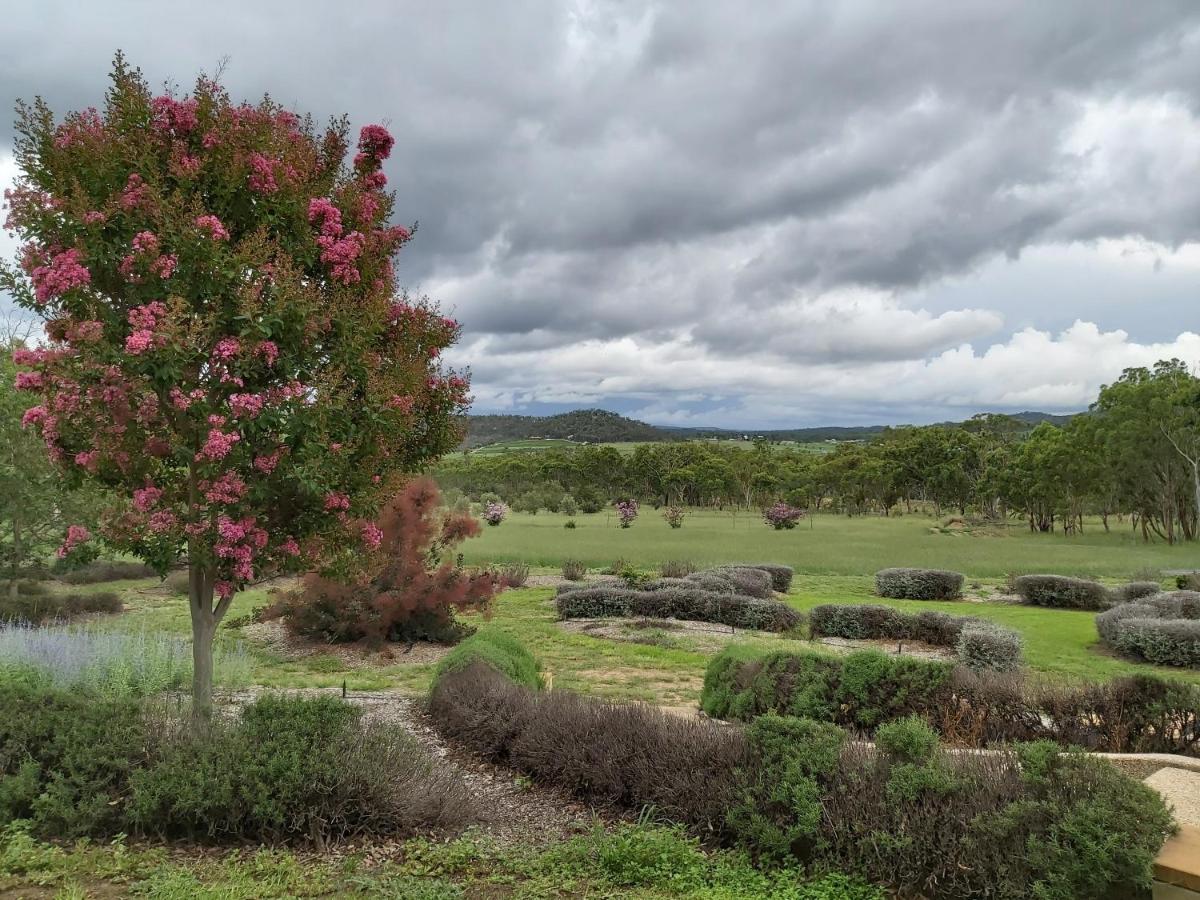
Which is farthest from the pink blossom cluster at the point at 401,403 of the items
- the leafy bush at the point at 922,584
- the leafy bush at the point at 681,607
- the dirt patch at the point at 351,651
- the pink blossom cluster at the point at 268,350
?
the leafy bush at the point at 922,584

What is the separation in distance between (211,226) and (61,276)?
96cm

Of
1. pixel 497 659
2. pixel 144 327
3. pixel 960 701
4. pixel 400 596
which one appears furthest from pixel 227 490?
pixel 400 596

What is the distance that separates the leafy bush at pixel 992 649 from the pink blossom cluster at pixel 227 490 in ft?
33.1

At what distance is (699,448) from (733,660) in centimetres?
8706

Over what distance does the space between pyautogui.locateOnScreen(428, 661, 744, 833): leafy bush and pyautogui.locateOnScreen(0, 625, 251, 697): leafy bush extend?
12.4ft

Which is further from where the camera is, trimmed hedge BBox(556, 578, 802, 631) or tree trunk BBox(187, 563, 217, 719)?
trimmed hedge BBox(556, 578, 802, 631)

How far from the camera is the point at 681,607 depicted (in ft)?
58.2

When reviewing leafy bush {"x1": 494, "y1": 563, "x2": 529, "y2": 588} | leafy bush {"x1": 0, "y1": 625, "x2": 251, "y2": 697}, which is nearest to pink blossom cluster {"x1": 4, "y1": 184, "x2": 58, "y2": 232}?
leafy bush {"x1": 0, "y1": 625, "x2": 251, "y2": 697}

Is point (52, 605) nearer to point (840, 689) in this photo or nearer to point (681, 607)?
point (681, 607)

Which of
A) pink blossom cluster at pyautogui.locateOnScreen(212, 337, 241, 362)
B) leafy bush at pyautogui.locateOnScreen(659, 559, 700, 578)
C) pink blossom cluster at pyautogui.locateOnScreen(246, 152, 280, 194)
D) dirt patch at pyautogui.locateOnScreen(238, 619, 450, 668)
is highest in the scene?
pink blossom cluster at pyautogui.locateOnScreen(246, 152, 280, 194)

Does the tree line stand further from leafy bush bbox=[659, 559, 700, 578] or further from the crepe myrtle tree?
the crepe myrtle tree

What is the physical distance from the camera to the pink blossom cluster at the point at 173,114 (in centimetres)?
517

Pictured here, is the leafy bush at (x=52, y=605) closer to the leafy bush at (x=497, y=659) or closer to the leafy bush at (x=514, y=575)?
the leafy bush at (x=514, y=575)

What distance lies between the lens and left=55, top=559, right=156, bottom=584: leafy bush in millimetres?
24891
